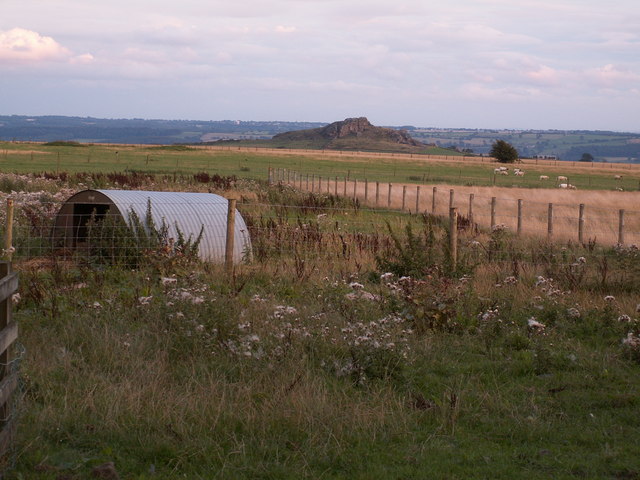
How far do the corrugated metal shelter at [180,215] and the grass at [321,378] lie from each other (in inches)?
78.8

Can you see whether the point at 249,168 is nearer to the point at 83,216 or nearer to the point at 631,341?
the point at 83,216

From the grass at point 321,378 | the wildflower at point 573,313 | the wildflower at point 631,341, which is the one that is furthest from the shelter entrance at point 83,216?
the wildflower at point 631,341

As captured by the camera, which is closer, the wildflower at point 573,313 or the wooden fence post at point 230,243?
the wildflower at point 573,313

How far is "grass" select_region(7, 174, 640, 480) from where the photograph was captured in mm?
5172

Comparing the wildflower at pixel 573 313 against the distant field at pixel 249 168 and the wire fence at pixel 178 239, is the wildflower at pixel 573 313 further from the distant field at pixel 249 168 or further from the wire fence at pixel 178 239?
the distant field at pixel 249 168

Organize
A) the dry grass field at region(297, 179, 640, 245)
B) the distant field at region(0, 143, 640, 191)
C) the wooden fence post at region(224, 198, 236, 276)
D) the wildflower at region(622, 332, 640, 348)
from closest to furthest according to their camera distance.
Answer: the wildflower at region(622, 332, 640, 348)
the wooden fence post at region(224, 198, 236, 276)
the dry grass field at region(297, 179, 640, 245)
the distant field at region(0, 143, 640, 191)

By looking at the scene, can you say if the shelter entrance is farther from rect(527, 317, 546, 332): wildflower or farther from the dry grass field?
the dry grass field

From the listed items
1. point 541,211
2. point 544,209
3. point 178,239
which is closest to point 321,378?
point 178,239

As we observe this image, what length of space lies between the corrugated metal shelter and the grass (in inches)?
78.8

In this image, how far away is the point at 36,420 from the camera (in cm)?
546

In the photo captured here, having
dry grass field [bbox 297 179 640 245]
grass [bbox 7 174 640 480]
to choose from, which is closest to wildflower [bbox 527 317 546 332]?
grass [bbox 7 174 640 480]

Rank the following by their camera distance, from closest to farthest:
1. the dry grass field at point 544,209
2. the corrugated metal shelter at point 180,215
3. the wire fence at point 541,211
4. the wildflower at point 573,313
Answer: the wildflower at point 573,313, the corrugated metal shelter at point 180,215, the wire fence at point 541,211, the dry grass field at point 544,209

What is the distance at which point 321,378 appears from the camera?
6.51 meters

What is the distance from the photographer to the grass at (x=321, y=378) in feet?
17.0
